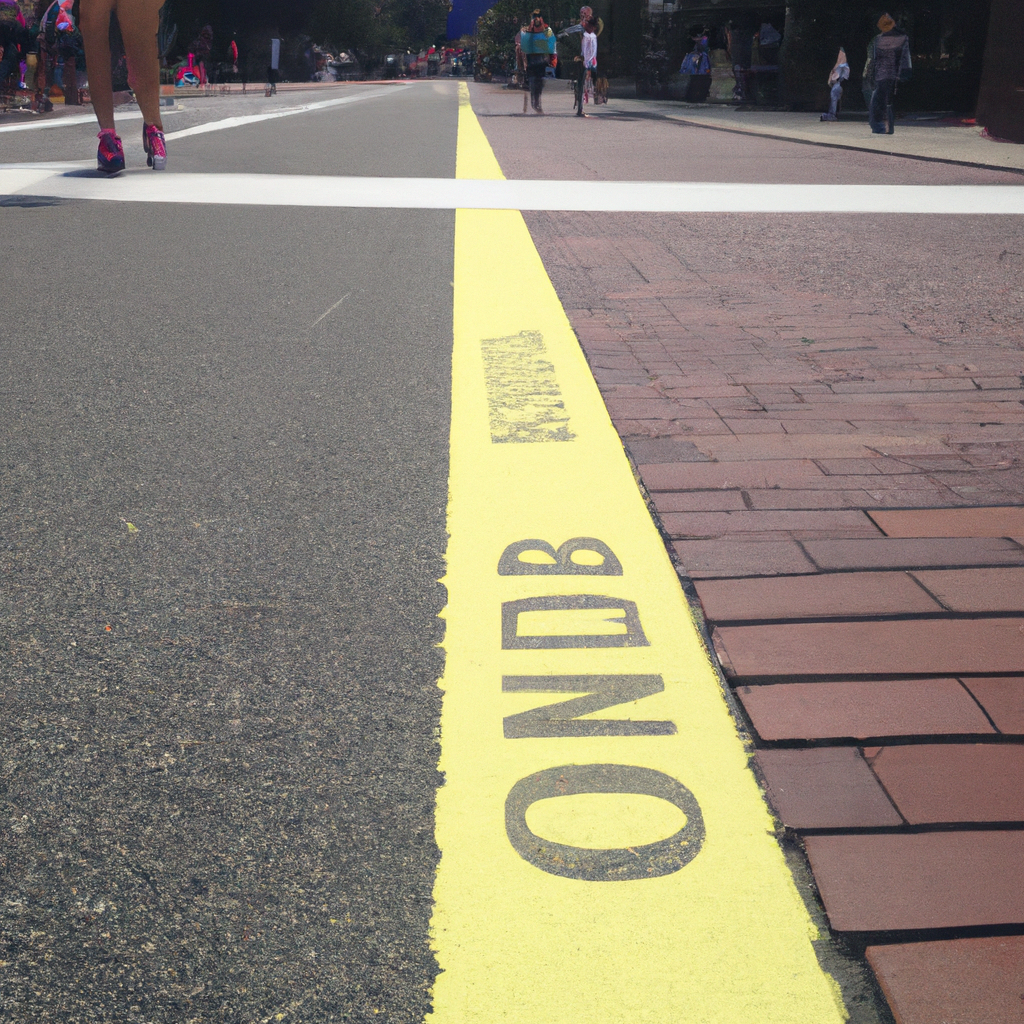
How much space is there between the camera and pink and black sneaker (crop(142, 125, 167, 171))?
787 centimetres

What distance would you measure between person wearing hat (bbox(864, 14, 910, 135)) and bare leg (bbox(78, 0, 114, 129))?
11.9m

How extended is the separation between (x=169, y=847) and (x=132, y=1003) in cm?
24

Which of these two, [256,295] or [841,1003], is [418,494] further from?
[256,295]

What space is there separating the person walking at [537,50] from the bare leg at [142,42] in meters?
12.5

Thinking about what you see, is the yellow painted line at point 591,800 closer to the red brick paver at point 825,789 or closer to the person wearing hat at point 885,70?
the red brick paver at point 825,789

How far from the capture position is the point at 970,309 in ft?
14.4

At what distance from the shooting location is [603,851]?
4.50 feet

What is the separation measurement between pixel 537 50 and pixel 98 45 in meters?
14.0

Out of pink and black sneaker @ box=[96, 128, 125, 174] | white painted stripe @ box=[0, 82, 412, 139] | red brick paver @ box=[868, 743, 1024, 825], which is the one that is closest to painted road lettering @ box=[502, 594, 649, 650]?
red brick paver @ box=[868, 743, 1024, 825]

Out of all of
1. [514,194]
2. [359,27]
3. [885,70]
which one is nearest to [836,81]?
[885,70]

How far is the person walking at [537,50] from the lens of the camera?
19.1 metres

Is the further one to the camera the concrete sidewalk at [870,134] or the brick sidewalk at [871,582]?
the concrete sidewalk at [870,134]

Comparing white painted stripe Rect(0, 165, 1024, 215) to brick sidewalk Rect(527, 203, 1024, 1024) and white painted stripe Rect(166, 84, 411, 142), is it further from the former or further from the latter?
white painted stripe Rect(166, 84, 411, 142)

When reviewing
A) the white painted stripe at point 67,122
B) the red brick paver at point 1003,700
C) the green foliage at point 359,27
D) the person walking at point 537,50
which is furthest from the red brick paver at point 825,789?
the green foliage at point 359,27
